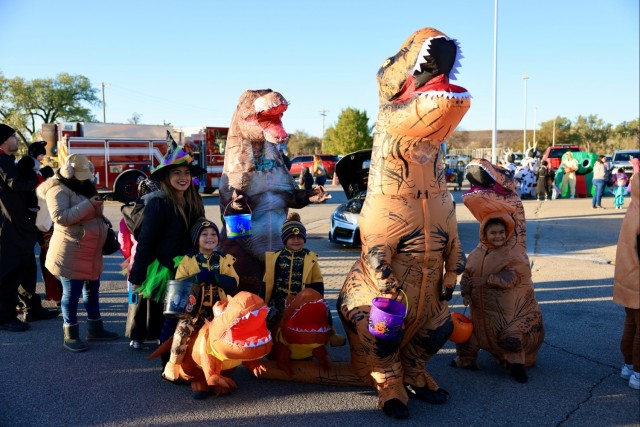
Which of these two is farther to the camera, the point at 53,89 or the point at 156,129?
the point at 53,89

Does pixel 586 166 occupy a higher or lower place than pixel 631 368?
higher

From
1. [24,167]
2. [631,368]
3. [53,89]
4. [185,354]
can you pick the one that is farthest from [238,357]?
[53,89]

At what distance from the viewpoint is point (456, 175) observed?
2289 centimetres

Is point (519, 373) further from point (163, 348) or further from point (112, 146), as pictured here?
point (112, 146)

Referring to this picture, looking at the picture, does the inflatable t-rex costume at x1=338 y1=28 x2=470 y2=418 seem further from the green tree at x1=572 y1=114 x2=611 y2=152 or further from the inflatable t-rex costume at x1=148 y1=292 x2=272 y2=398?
the green tree at x1=572 y1=114 x2=611 y2=152

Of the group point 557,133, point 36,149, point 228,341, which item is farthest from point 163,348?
point 557,133

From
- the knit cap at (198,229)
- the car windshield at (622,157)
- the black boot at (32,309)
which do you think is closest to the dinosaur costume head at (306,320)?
the knit cap at (198,229)

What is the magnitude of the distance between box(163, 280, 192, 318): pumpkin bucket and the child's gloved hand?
0.09 m

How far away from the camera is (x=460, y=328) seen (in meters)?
3.79

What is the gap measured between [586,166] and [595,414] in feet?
60.2

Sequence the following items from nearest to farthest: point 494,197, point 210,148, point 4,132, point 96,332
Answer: point 494,197 → point 96,332 → point 4,132 → point 210,148

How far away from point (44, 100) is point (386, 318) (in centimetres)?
4141

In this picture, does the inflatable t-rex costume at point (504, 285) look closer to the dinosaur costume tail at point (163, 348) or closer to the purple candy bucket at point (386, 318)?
the purple candy bucket at point (386, 318)

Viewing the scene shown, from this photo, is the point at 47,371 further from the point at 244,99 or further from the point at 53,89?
the point at 53,89
